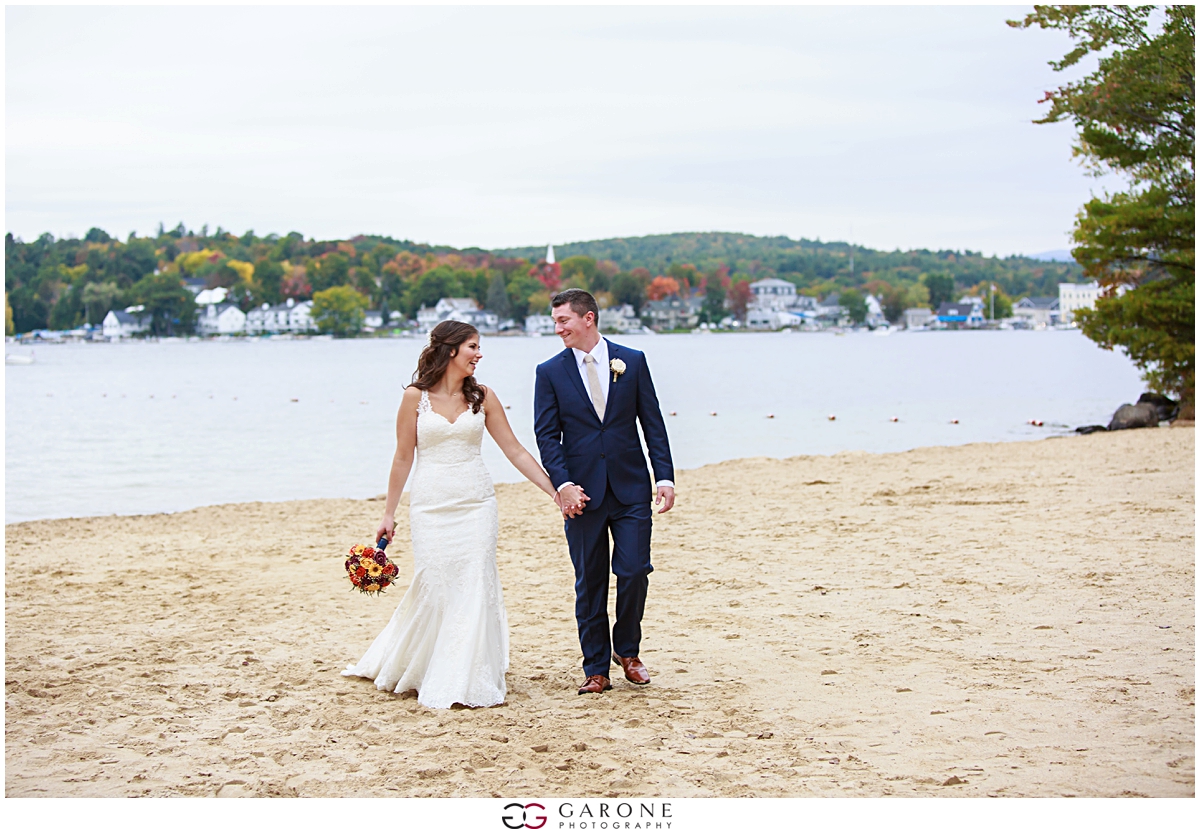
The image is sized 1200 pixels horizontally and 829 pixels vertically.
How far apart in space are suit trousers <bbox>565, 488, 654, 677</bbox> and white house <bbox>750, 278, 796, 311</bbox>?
151m

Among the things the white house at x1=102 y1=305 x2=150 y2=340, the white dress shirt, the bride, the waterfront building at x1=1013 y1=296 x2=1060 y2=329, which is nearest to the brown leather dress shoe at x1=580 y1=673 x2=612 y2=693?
the bride

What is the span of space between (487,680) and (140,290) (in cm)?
13956

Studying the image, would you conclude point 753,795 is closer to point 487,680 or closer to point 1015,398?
point 487,680

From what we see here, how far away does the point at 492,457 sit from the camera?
23.5 metres

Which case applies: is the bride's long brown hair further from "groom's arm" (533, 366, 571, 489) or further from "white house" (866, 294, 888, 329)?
"white house" (866, 294, 888, 329)

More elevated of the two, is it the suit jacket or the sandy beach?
the suit jacket

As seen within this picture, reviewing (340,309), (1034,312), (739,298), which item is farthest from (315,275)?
(1034,312)

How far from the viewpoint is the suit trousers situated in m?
5.87

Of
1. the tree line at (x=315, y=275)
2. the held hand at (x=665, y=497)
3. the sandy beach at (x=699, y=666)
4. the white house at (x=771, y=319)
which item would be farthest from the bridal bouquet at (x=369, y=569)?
the white house at (x=771, y=319)

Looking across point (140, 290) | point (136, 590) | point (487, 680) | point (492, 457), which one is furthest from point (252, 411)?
point (140, 290)

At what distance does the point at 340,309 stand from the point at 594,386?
129441mm

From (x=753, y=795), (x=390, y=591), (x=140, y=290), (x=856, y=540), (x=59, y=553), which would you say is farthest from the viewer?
(x=140, y=290)

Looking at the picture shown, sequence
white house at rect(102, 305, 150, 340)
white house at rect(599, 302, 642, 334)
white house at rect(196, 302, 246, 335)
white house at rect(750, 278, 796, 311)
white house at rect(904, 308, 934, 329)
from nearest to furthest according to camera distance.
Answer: white house at rect(599, 302, 642, 334) < white house at rect(102, 305, 150, 340) < white house at rect(196, 302, 246, 335) < white house at rect(750, 278, 796, 311) < white house at rect(904, 308, 934, 329)

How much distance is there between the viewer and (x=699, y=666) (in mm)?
6633
